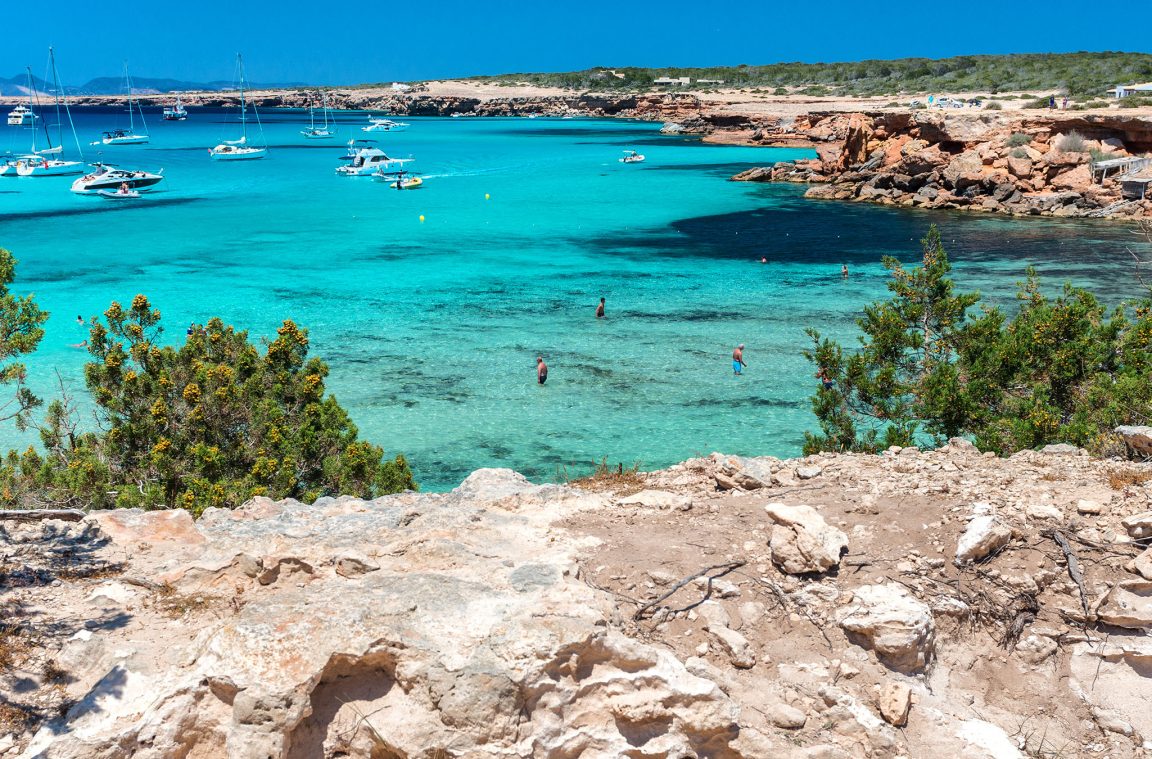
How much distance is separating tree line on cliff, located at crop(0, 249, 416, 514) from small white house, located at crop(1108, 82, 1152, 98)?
236 feet

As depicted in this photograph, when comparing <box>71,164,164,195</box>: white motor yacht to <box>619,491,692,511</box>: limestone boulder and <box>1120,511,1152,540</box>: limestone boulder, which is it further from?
<box>1120,511,1152,540</box>: limestone boulder

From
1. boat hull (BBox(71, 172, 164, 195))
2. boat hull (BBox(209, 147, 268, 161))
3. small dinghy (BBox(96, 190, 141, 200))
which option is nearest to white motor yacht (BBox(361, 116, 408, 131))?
boat hull (BBox(209, 147, 268, 161))

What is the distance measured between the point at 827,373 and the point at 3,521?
39.6 feet

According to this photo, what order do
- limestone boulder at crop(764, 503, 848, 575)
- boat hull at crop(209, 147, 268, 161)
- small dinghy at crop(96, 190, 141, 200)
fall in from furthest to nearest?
1. boat hull at crop(209, 147, 268, 161)
2. small dinghy at crop(96, 190, 141, 200)
3. limestone boulder at crop(764, 503, 848, 575)

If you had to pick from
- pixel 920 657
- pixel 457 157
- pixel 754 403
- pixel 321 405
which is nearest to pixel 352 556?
pixel 920 657

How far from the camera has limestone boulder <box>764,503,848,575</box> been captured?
7.15 metres

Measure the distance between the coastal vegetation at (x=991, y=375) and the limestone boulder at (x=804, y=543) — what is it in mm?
6147

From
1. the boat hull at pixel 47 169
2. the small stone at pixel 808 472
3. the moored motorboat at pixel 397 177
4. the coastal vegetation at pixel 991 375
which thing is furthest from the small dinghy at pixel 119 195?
the small stone at pixel 808 472

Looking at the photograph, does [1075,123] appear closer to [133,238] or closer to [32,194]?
[133,238]

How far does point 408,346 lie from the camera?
93.7 feet

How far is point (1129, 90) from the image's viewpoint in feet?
235

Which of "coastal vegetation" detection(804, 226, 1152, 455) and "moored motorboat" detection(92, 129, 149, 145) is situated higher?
"coastal vegetation" detection(804, 226, 1152, 455)

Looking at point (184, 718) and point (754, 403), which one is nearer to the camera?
point (184, 718)

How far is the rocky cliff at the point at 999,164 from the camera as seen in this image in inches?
2093
